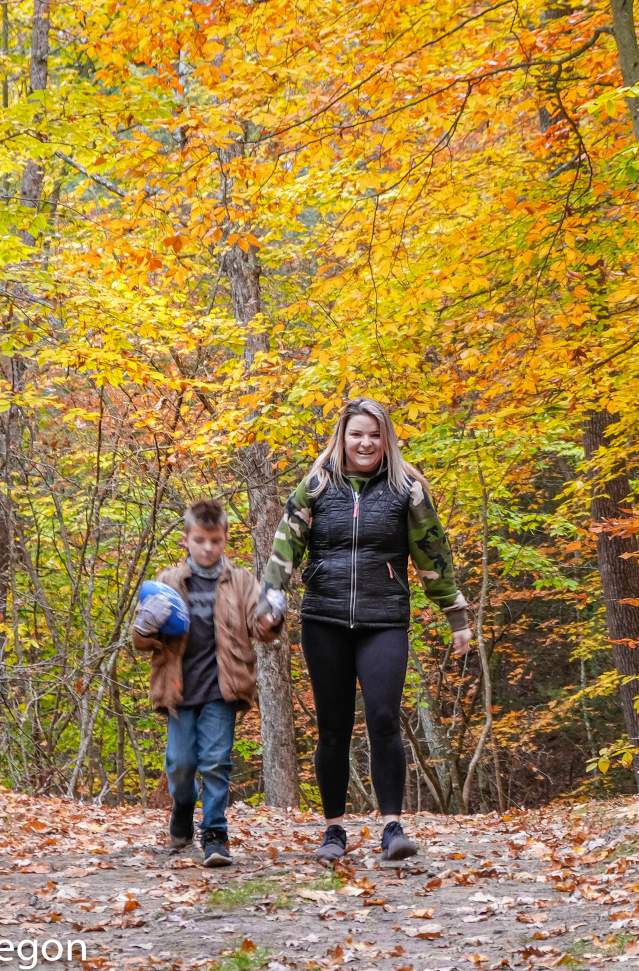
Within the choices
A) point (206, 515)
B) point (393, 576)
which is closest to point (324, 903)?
point (393, 576)

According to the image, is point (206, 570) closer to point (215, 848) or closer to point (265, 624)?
point (265, 624)

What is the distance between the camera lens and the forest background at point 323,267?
7.34 m

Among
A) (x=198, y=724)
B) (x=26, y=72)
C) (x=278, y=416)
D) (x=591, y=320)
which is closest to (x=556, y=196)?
(x=591, y=320)

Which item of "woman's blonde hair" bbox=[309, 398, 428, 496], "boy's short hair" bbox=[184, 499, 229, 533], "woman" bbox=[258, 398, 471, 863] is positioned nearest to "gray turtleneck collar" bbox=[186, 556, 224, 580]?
"boy's short hair" bbox=[184, 499, 229, 533]

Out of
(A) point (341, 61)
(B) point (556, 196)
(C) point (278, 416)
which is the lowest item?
(C) point (278, 416)

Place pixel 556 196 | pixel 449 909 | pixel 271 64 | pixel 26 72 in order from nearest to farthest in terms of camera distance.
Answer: pixel 449 909, pixel 271 64, pixel 556 196, pixel 26 72

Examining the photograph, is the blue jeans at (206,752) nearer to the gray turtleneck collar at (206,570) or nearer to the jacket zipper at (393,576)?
the gray turtleneck collar at (206,570)

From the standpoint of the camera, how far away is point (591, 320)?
31.4 ft

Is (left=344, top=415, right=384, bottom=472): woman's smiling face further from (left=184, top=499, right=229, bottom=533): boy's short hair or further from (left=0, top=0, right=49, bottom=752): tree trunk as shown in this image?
(left=0, top=0, right=49, bottom=752): tree trunk

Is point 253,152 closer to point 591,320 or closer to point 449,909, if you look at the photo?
point 591,320

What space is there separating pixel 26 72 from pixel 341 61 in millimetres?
8437

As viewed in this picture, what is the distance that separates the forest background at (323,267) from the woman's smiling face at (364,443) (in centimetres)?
206

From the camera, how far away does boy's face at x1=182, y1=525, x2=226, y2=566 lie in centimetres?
544

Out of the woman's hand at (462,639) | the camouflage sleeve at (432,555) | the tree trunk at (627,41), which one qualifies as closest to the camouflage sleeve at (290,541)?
the camouflage sleeve at (432,555)
